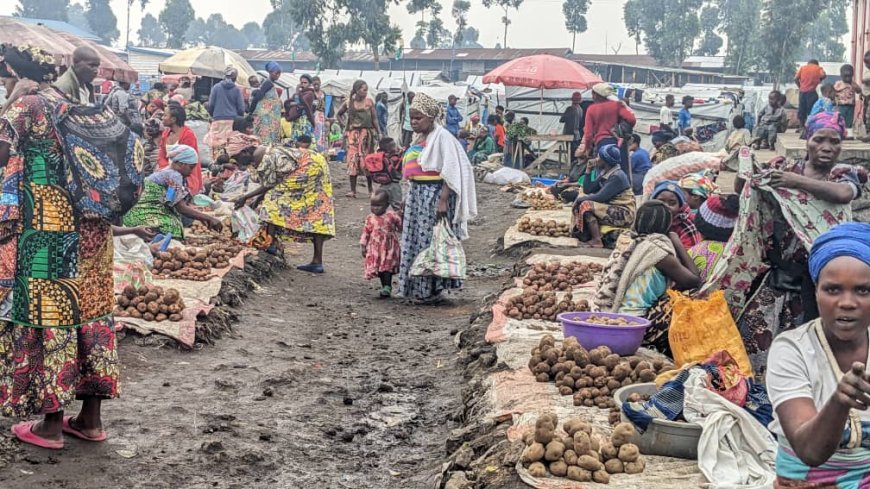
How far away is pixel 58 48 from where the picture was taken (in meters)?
18.8

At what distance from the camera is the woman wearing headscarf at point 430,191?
28.7 feet

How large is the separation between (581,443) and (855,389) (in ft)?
7.19

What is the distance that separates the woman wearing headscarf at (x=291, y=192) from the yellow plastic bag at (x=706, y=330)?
5.66 metres

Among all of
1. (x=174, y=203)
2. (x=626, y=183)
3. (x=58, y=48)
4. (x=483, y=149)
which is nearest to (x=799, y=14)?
(x=483, y=149)

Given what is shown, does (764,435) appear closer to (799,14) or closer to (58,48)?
(58,48)

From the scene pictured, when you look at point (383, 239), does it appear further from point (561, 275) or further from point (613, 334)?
point (613, 334)

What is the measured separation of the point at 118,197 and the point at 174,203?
4045 mm

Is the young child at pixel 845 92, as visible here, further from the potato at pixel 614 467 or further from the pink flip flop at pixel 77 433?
the pink flip flop at pixel 77 433

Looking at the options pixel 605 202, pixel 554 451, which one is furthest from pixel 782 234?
pixel 605 202

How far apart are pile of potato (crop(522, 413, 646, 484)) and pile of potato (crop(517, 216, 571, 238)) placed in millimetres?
7928

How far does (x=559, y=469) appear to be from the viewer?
13.3ft

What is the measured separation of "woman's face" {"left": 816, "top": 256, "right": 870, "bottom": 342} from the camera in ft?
7.56

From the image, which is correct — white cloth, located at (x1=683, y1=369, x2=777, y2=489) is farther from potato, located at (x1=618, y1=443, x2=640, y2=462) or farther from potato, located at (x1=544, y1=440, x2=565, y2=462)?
potato, located at (x1=544, y1=440, x2=565, y2=462)

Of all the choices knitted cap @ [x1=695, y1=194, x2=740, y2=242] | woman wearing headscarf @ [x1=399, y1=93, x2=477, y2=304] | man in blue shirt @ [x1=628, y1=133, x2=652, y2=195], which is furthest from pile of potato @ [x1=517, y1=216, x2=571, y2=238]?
Answer: knitted cap @ [x1=695, y1=194, x2=740, y2=242]
